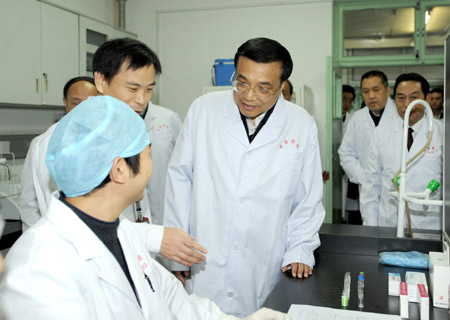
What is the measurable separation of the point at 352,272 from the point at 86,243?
95 centimetres

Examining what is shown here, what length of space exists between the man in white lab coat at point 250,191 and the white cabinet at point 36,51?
1.75m

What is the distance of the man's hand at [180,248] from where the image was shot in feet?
4.39

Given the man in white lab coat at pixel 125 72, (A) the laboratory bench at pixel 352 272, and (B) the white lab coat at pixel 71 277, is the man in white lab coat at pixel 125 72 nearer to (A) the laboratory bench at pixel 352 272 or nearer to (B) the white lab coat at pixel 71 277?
(B) the white lab coat at pixel 71 277

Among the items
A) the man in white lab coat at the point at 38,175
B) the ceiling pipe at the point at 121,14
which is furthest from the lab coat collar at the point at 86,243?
the ceiling pipe at the point at 121,14

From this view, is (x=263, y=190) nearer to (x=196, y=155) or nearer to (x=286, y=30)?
(x=196, y=155)

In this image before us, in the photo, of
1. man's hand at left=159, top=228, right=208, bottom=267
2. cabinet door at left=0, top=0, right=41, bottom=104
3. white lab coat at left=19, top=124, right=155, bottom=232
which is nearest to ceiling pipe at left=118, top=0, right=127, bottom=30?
cabinet door at left=0, top=0, right=41, bottom=104

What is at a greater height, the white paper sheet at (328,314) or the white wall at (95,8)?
the white wall at (95,8)

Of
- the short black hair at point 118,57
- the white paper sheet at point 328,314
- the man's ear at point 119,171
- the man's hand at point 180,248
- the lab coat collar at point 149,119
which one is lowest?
the white paper sheet at point 328,314

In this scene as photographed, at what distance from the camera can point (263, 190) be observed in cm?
169

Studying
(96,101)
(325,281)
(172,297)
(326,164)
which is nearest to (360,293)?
(325,281)

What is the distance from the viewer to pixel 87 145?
91cm

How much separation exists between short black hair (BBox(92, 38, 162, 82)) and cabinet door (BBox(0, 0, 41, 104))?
1545mm

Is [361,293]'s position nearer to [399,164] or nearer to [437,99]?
[399,164]

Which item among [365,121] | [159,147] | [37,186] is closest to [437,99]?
[365,121]
